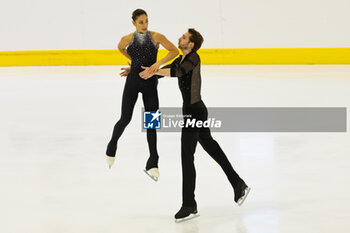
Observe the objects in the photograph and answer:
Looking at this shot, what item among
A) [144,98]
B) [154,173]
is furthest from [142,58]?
[154,173]

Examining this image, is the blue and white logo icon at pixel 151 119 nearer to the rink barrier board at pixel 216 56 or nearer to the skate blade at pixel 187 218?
the skate blade at pixel 187 218

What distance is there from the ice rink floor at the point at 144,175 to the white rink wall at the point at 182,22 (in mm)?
4087

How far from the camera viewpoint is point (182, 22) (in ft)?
39.5

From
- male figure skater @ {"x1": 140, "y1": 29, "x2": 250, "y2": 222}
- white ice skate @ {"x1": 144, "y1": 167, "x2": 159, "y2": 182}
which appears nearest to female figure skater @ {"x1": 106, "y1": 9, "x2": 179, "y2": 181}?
white ice skate @ {"x1": 144, "y1": 167, "x2": 159, "y2": 182}

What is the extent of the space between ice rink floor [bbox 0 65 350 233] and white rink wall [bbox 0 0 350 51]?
4087 millimetres

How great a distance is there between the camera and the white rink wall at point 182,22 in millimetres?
11703

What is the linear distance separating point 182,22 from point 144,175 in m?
8.23

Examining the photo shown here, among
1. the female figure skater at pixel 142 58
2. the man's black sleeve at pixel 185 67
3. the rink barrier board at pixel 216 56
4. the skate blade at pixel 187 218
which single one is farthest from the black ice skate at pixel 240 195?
the rink barrier board at pixel 216 56

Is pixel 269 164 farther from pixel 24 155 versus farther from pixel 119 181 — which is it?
pixel 24 155

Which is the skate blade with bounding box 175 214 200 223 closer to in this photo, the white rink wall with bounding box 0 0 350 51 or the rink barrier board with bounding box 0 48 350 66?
the rink barrier board with bounding box 0 48 350 66

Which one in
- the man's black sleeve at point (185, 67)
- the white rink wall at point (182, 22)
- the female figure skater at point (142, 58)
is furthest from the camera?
the white rink wall at point (182, 22)

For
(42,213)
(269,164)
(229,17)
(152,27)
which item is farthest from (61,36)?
(42,213)

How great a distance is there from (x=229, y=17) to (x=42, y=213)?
9.14 metres

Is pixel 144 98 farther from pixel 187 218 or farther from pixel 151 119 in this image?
pixel 187 218
